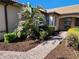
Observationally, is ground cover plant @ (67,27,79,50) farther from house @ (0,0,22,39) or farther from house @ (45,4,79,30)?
house @ (45,4,79,30)

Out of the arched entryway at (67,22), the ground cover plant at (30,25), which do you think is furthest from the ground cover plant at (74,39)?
the arched entryway at (67,22)

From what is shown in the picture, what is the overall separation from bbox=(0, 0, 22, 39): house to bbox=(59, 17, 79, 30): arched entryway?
46.7 feet

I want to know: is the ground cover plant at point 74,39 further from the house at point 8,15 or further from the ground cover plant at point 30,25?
the house at point 8,15

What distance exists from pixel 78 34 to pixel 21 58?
4.54 m

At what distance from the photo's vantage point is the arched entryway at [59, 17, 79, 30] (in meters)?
27.5

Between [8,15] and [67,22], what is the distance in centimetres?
1665

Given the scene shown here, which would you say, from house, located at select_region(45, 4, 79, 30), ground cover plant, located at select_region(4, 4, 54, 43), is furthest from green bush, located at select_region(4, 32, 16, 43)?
house, located at select_region(45, 4, 79, 30)

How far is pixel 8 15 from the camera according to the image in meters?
14.3

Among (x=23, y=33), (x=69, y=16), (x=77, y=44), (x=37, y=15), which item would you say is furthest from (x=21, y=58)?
(x=69, y=16)

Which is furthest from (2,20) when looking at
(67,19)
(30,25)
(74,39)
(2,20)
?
(67,19)

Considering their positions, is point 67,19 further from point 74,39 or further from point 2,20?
point 74,39

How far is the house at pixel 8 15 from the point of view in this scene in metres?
13.2

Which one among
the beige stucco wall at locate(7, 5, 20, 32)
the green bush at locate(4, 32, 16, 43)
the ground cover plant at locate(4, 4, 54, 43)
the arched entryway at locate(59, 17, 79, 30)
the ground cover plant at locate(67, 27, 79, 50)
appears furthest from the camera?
the arched entryway at locate(59, 17, 79, 30)

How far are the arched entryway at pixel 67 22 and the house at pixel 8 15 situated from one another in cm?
1423
